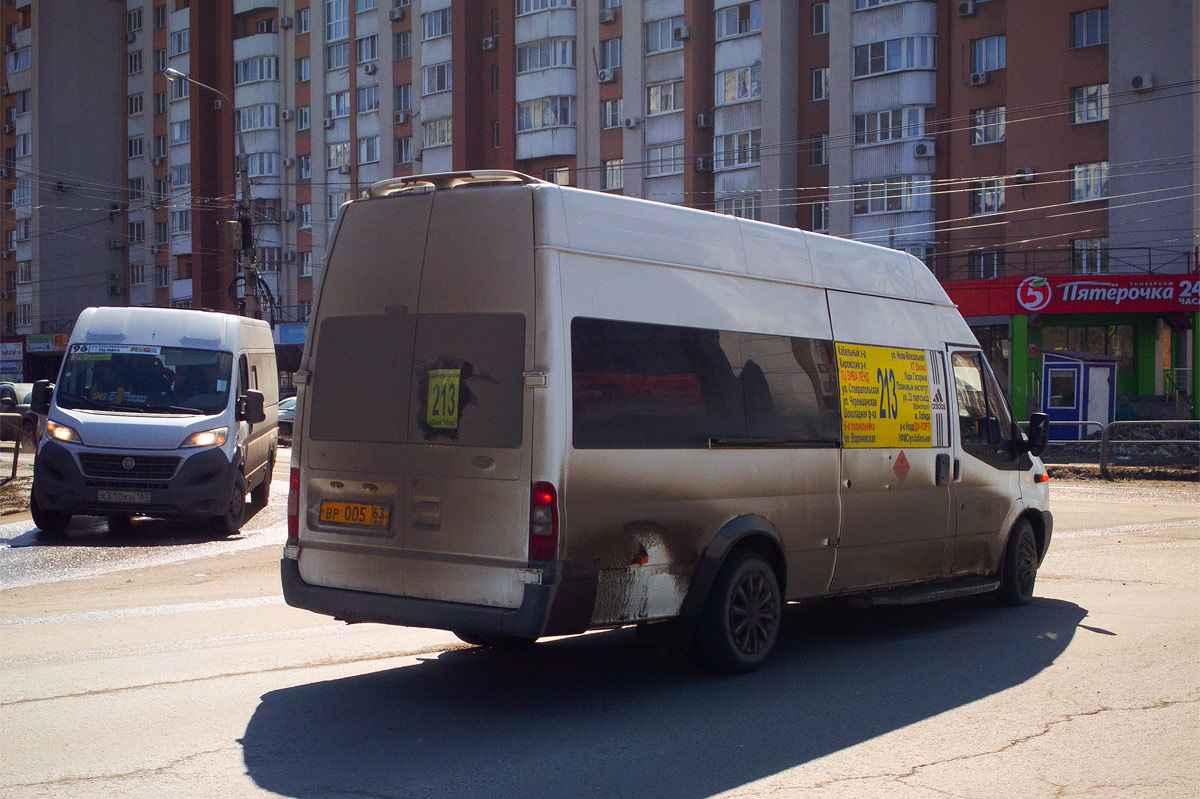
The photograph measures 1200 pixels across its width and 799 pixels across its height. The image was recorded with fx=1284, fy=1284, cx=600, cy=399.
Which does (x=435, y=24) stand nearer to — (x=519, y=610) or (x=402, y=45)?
(x=402, y=45)

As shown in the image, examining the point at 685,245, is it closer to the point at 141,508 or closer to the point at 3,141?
the point at 141,508

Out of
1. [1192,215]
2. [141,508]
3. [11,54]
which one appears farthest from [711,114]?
[11,54]

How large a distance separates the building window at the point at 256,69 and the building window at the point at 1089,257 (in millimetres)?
41325

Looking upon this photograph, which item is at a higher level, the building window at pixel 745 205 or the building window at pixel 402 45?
the building window at pixel 402 45

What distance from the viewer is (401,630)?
8891 millimetres

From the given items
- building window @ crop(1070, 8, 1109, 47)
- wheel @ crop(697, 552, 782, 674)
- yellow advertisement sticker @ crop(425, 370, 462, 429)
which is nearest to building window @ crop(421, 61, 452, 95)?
building window @ crop(1070, 8, 1109, 47)

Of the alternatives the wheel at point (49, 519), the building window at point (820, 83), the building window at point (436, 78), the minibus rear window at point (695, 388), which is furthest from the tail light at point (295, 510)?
the building window at point (436, 78)

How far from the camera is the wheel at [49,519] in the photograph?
1445 cm

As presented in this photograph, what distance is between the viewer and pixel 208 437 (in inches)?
569

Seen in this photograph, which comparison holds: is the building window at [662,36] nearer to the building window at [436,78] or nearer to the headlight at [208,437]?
the building window at [436,78]

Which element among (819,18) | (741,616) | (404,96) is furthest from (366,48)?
(741,616)

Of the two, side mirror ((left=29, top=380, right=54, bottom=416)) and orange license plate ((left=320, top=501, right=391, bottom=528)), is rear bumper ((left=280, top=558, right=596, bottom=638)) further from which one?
side mirror ((left=29, top=380, right=54, bottom=416))

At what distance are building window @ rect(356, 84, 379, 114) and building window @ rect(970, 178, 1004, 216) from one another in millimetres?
29341

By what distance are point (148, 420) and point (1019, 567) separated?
9.39 meters
